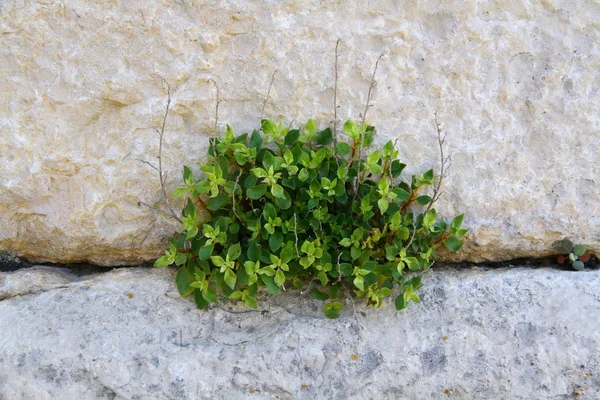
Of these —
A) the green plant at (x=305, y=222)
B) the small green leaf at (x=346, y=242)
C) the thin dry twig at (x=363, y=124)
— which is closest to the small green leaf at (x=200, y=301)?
the green plant at (x=305, y=222)

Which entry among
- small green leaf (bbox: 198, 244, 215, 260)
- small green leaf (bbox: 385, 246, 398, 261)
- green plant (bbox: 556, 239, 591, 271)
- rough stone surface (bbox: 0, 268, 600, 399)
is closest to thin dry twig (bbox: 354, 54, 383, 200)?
small green leaf (bbox: 385, 246, 398, 261)

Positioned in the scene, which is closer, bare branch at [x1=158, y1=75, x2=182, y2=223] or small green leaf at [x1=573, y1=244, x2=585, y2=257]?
bare branch at [x1=158, y1=75, x2=182, y2=223]

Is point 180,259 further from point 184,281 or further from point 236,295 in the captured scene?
point 236,295

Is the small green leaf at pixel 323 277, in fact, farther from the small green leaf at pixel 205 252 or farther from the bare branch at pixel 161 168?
the bare branch at pixel 161 168

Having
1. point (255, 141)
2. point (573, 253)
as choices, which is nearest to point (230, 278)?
point (255, 141)

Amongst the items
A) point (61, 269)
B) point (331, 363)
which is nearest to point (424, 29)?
point (331, 363)

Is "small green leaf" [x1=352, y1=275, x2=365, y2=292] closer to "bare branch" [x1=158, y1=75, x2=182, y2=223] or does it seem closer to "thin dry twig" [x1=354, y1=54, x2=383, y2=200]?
"thin dry twig" [x1=354, y1=54, x2=383, y2=200]
